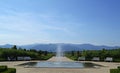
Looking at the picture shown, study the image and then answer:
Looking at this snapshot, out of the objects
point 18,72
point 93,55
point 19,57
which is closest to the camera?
point 18,72

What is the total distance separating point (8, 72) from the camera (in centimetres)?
1380

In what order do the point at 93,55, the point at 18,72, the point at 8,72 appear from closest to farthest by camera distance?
the point at 8,72 → the point at 18,72 → the point at 93,55

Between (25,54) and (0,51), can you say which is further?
(25,54)

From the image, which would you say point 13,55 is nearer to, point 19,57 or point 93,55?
point 19,57

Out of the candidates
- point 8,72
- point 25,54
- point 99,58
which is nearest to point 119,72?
point 8,72

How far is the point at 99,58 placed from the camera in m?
40.7

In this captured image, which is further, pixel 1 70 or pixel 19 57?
pixel 19 57

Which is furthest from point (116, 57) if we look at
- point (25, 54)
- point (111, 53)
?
point (25, 54)

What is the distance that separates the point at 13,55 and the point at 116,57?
16.5 metres

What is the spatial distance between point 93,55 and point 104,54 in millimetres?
2366

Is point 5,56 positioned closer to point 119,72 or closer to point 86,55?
point 86,55

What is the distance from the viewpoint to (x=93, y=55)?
141 feet

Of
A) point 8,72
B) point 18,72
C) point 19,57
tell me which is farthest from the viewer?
point 19,57

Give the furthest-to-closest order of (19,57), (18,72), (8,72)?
(19,57) < (18,72) < (8,72)
